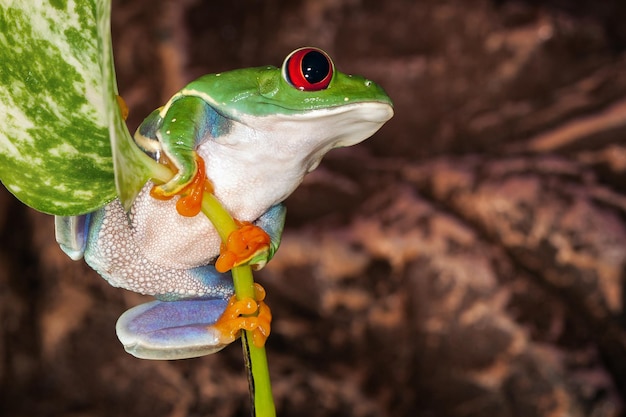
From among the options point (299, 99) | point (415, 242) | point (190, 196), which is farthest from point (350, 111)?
point (415, 242)

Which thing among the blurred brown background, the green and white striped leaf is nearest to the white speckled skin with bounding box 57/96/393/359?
the green and white striped leaf

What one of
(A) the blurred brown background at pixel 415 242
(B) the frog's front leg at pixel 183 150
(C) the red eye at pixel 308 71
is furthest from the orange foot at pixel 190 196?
(A) the blurred brown background at pixel 415 242

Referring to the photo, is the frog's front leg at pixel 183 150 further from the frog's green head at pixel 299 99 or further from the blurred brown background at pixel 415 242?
the blurred brown background at pixel 415 242

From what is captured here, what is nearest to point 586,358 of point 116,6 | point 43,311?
point 43,311

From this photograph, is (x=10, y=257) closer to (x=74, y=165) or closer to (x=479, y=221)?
(x=479, y=221)

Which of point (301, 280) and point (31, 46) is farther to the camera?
point (301, 280)

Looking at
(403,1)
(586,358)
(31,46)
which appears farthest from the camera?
(403,1)
